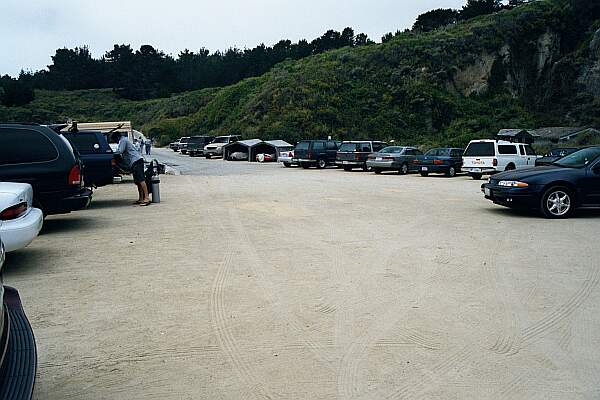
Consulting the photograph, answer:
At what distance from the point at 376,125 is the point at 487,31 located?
1864 cm

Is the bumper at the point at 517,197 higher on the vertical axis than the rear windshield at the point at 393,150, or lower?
lower

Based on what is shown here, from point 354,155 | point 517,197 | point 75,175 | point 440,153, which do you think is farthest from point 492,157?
point 75,175

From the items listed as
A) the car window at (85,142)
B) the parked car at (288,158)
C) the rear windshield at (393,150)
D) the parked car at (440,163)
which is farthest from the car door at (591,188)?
the parked car at (288,158)

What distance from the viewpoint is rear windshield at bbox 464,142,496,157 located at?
2505 centimetres

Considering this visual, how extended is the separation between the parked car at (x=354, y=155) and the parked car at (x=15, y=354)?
28.2m

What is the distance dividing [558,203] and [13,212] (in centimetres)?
1005

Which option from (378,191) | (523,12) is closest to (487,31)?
(523,12)

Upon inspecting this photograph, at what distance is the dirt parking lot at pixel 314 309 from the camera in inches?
160

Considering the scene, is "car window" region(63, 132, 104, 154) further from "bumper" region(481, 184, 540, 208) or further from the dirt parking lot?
"bumper" region(481, 184, 540, 208)

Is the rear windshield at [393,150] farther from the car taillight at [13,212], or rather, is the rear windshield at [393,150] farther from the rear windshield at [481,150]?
the car taillight at [13,212]

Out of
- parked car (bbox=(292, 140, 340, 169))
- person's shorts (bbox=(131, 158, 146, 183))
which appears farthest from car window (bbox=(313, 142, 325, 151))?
person's shorts (bbox=(131, 158, 146, 183))

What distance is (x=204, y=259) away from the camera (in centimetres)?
798

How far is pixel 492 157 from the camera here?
2491 centimetres

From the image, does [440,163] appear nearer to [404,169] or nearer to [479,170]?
[404,169]
